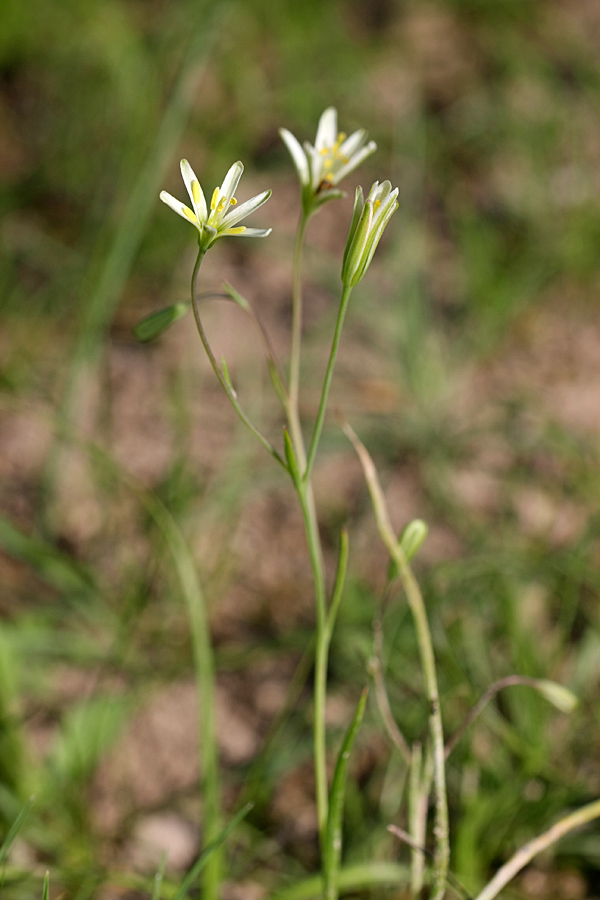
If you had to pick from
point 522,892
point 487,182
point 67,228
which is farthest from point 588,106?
point 522,892

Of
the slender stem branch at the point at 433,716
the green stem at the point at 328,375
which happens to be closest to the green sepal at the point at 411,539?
the slender stem branch at the point at 433,716

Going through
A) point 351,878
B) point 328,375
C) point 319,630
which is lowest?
point 351,878

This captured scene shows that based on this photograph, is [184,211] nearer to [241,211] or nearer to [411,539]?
[241,211]

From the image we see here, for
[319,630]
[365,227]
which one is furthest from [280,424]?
[365,227]

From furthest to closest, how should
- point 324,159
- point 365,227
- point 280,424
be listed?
point 280,424, point 324,159, point 365,227

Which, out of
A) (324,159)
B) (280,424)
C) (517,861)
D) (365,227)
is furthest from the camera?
(280,424)

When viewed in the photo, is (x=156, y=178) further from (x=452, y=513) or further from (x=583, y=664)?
(x=583, y=664)
